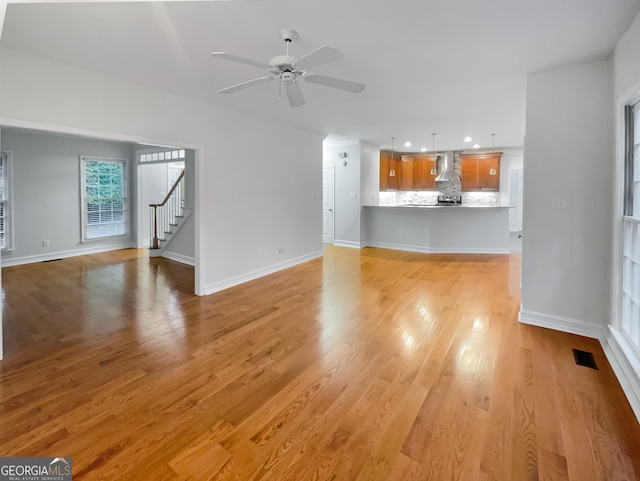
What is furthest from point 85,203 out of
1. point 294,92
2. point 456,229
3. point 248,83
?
point 456,229

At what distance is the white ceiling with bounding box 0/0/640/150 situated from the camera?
218cm

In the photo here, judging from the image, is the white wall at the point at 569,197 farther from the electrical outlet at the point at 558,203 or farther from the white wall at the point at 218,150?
the white wall at the point at 218,150

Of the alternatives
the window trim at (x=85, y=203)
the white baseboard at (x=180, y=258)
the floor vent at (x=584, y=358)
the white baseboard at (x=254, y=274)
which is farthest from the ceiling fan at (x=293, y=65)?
the window trim at (x=85, y=203)

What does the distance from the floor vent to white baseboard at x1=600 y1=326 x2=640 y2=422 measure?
0.11m

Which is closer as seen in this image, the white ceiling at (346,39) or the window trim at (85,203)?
the white ceiling at (346,39)

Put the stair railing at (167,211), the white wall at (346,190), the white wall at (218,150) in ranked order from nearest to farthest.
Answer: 1. the white wall at (218,150)
2. the stair railing at (167,211)
3. the white wall at (346,190)

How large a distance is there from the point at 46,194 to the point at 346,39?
664 centimetres

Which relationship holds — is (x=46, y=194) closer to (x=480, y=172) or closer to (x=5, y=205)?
(x=5, y=205)

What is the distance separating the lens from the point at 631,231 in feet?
8.59

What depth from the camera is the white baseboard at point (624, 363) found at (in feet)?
6.80

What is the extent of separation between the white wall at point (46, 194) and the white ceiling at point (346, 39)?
4297 mm

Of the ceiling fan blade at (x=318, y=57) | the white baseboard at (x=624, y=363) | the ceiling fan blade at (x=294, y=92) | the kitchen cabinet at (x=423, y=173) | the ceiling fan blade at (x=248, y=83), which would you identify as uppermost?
the kitchen cabinet at (x=423, y=173)

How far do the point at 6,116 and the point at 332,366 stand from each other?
3230 mm

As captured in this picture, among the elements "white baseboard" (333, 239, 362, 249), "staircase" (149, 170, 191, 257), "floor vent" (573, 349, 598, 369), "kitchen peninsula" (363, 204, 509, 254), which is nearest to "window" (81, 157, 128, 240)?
"staircase" (149, 170, 191, 257)
